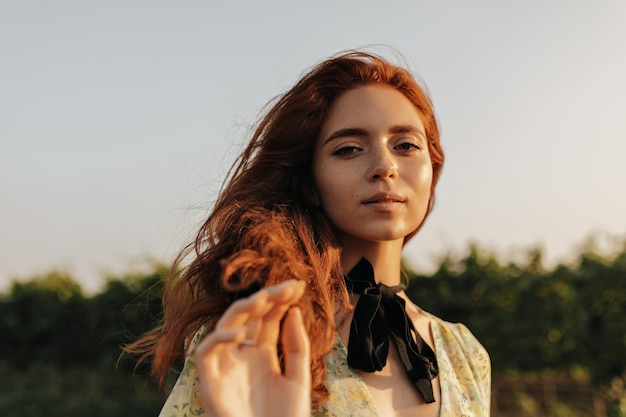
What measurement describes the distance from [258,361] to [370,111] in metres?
1.31

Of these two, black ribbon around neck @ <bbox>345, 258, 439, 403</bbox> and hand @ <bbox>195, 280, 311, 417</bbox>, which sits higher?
hand @ <bbox>195, 280, 311, 417</bbox>

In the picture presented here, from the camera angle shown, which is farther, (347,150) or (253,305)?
(347,150)

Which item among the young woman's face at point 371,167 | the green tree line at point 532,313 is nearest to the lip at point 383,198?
the young woman's face at point 371,167

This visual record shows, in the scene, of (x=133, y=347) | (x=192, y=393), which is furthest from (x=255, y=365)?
(x=133, y=347)

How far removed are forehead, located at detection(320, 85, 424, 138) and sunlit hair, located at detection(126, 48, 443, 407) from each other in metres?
0.05

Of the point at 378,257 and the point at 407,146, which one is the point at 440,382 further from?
the point at 407,146

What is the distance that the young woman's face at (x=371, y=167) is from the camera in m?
2.61

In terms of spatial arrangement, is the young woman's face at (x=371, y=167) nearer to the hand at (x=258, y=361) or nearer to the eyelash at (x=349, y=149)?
the eyelash at (x=349, y=149)

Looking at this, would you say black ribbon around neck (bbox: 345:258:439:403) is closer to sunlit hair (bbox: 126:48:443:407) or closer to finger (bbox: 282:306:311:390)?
sunlit hair (bbox: 126:48:443:407)

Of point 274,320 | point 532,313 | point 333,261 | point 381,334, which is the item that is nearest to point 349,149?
point 333,261

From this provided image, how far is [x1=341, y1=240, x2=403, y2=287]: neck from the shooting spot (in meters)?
2.82

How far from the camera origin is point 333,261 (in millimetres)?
2617

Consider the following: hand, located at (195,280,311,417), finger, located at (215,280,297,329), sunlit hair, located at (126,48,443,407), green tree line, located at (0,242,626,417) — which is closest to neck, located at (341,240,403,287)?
sunlit hair, located at (126,48,443,407)

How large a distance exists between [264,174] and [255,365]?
1.16 m
